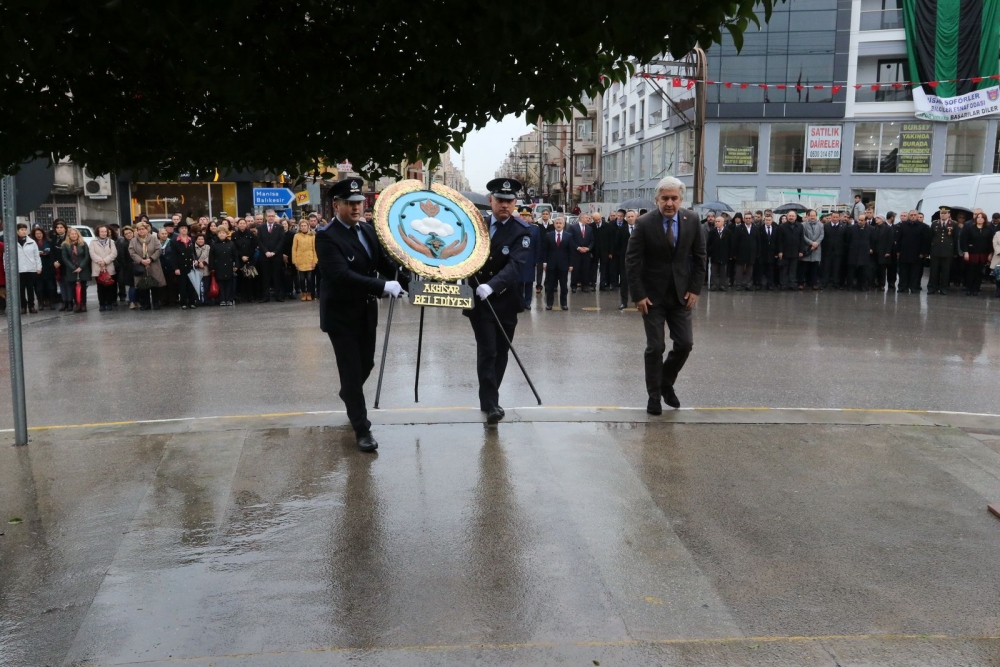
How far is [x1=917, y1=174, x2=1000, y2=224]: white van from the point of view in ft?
68.6

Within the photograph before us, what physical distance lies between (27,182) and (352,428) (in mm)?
2948

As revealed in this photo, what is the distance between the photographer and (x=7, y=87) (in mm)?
3496

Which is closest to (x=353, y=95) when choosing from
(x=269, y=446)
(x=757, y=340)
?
(x=269, y=446)

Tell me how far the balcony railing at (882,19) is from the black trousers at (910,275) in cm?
2207

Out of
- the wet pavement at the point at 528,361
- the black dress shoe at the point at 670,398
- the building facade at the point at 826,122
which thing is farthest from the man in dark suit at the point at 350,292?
the building facade at the point at 826,122

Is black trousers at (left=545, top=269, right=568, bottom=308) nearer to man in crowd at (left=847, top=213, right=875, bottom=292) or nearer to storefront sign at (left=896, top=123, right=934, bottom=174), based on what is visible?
man in crowd at (left=847, top=213, right=875, bottom=292)

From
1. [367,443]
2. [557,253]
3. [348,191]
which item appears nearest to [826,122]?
[557,253]

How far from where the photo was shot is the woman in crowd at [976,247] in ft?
61.5

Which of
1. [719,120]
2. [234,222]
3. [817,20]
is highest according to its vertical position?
[817,20]

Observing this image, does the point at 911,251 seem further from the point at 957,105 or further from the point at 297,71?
the point at 957,105

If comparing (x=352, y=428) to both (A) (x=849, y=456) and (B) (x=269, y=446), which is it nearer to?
(B) (x=269, y=446)

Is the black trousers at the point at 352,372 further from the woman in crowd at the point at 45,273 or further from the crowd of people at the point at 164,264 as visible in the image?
the woman in crowd at the point at 45,273

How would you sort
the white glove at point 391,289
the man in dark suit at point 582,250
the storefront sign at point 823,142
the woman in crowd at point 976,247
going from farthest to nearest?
the storefront sign at point 823,142, the woman in crowd at point 976,247, the man in dark suit at point 582,250, the white glove at point 391,289

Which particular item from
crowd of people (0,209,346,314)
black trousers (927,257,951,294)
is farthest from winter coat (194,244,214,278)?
black trousers (927,257,951,294)
